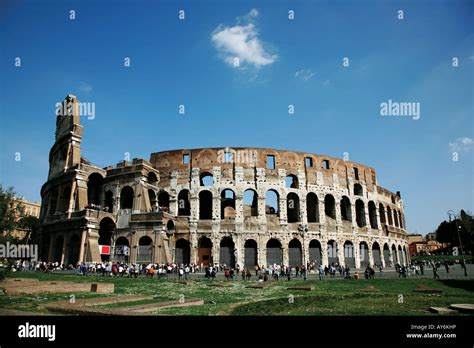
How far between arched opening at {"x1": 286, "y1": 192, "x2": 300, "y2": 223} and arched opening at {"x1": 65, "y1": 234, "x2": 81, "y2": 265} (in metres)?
21.1

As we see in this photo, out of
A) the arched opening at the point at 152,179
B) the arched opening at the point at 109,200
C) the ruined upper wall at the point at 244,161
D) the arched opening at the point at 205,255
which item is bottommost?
the arched opening at the point at 205,255

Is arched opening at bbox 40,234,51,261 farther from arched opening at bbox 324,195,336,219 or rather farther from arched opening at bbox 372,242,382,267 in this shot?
arched opening at bbox 372,242,382,267

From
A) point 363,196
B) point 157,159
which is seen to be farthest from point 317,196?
point 157,159

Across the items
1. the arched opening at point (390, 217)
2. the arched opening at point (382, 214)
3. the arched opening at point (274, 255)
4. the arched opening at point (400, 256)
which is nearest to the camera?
the arched opening at point (274, 255)

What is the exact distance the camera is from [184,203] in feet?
118

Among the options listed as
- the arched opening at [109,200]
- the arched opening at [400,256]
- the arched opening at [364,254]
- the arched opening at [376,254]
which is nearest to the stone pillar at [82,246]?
the arched opening at [109,200]

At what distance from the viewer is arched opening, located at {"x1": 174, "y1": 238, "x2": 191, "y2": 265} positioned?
32000 mm

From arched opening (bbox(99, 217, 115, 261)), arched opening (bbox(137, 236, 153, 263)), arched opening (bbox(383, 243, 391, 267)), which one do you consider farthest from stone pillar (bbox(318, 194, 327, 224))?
arched opening (bbox(99, 217, 115, 261))

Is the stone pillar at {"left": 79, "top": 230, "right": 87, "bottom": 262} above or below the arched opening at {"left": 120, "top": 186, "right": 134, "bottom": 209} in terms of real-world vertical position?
below

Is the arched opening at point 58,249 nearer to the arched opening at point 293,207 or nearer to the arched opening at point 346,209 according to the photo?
the arched opening at point 293,207

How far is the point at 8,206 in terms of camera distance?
1773 centimetres

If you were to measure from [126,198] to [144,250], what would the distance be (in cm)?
717

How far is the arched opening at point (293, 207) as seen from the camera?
115ft

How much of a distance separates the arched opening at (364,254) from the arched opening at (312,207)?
6476mm
